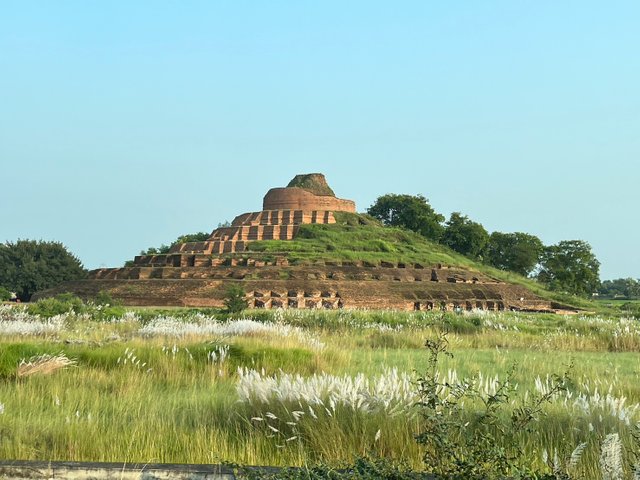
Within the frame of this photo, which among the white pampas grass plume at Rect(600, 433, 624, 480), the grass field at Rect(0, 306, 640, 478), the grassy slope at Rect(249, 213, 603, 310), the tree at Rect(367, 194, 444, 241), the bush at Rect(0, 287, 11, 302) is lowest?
the bush at Rect(0, 287, 11, 302)

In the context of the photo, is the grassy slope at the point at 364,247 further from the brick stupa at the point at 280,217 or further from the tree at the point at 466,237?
the tree at the point at 466,237

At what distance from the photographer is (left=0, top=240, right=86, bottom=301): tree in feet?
172

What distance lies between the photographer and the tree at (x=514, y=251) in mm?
78625

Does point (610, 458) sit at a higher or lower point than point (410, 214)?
lower

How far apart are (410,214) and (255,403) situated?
258ft

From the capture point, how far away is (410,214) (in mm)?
82750

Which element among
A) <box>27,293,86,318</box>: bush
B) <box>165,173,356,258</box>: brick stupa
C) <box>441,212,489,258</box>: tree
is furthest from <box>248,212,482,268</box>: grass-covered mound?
<box>27,293,86,318</box>: bush

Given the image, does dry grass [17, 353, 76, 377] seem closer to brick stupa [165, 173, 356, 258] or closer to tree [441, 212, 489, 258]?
brick stupa [165, 173, 356, 258]

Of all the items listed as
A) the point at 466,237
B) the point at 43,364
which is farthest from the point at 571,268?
the point at 43,364

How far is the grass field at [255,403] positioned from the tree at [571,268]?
67870 millimetres

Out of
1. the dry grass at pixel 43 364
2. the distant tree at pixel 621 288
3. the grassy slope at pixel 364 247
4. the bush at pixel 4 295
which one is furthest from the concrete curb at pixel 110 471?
the distant tree at pixel 621 288

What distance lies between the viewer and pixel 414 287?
151ft

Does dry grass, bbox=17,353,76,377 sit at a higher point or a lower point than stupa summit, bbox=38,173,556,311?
lower

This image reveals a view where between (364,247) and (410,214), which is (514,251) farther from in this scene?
(364,247)
